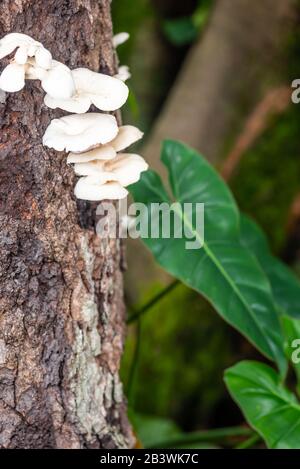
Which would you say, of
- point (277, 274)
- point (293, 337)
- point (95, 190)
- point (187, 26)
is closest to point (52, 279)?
point (95, 190)

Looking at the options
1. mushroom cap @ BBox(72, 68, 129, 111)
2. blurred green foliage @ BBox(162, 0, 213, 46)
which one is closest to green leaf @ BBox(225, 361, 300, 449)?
mushroom cap @ BBox(72, 68, 129, 111)

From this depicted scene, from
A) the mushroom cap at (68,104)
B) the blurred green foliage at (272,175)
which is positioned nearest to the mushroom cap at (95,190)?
the mushroom cap at (68,104)

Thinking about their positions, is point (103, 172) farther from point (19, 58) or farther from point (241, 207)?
point (241, 207)

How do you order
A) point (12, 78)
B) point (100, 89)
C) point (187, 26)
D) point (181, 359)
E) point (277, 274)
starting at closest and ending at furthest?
point (12, 78) → point (100, 89) → point (277, 274) → point (181, 359) → point (187, 26)

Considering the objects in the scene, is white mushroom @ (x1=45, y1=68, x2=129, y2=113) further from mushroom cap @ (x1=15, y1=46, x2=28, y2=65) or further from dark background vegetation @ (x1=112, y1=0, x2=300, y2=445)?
dark background vegetation @ (x1=112, y1=0, x2=300, y2=445)

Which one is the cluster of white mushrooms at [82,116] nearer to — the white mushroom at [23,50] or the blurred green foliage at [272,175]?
the white mushroom at [23,50]
